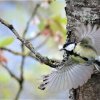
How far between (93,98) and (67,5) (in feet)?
0.79

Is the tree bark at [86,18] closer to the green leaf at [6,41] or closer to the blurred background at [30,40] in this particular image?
the blurred background at [30,40]

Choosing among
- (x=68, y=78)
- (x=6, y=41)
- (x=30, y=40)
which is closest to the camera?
(x=68, y=78)

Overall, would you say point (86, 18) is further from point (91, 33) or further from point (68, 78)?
point (68, 78)

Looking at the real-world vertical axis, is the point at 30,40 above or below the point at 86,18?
above

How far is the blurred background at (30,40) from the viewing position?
7.24 ft

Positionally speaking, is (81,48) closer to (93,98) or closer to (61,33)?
(93,98)

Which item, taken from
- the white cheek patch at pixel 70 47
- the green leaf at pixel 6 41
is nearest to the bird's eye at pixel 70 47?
the white cheek patch at pixel 70 47

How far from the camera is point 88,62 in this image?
3.34 ft

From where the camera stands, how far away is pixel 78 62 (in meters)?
1.02

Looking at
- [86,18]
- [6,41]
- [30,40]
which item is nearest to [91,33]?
[86,18]

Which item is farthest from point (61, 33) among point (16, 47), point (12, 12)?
point (12, 12)

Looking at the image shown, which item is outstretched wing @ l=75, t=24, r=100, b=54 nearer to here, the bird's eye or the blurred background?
the bird's eye

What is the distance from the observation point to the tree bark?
1.04 m

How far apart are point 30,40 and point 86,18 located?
1184mm
